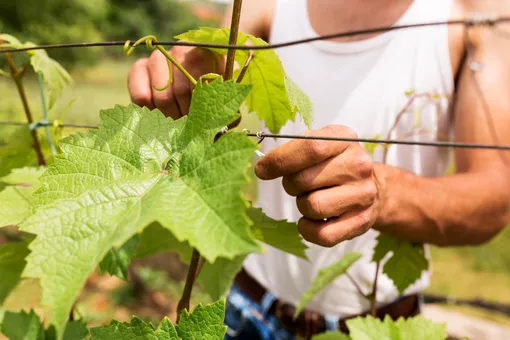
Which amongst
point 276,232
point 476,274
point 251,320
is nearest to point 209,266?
point 276,232

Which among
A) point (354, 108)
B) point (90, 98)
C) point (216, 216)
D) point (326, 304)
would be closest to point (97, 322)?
point (326, 304)

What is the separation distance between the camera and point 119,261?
0.53m

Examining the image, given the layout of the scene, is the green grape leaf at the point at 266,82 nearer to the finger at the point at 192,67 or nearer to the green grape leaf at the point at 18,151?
the finger at the point at 192,67

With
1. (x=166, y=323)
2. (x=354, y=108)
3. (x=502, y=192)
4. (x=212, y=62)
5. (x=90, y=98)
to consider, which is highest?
(x=90, y=98)

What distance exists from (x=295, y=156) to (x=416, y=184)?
404mm

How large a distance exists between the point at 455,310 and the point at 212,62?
2968 mm

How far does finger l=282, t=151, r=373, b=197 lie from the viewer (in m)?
0.55

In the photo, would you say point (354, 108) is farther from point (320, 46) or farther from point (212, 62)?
point (212, 62)

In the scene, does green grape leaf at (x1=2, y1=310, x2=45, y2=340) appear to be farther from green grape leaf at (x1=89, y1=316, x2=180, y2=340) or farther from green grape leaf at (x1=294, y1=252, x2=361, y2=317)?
green grape leaf at (x1=294, y1=252, x2=361, y2=317)

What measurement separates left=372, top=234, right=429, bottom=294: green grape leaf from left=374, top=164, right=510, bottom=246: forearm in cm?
3

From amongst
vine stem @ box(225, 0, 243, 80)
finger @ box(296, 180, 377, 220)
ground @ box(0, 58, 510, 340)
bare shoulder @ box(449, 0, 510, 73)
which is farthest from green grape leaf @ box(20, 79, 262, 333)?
ground @ box(0, 58, 510, 340)

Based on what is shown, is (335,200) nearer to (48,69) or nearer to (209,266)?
(209,266)

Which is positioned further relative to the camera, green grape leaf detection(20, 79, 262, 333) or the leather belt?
the leather belt

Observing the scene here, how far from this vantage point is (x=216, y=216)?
39 centimetres
